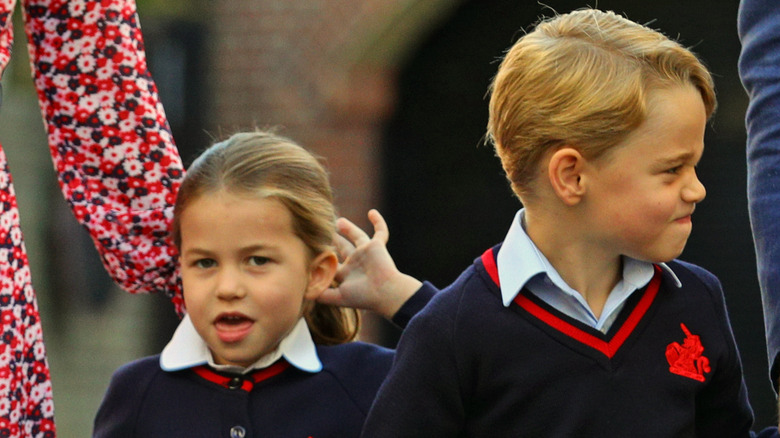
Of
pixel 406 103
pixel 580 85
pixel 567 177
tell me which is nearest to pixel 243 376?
pixel 567 177

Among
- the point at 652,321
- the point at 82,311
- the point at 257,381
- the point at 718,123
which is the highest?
the point at 652,321

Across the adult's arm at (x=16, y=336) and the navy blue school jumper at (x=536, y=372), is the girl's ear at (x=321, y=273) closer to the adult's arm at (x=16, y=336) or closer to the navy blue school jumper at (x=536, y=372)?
the navy blue school jumper at (x=536, y=372)

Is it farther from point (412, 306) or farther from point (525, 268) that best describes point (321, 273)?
point (525, 268)

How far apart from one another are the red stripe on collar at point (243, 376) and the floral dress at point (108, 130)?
0.88 feet

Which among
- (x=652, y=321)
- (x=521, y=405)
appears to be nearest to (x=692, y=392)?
(x=652, y=321)

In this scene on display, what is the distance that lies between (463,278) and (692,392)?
0.43 metres

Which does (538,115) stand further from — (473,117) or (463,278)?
(473,117)

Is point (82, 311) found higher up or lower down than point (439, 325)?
lower down

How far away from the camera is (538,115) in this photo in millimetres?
2160

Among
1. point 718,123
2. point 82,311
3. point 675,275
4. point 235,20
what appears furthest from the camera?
point 82,311

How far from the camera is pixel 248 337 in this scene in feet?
8.15

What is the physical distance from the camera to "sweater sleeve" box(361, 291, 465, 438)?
2.16m

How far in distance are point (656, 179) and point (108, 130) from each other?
3.75ft

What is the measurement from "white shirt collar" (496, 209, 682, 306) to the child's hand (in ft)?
1.46
